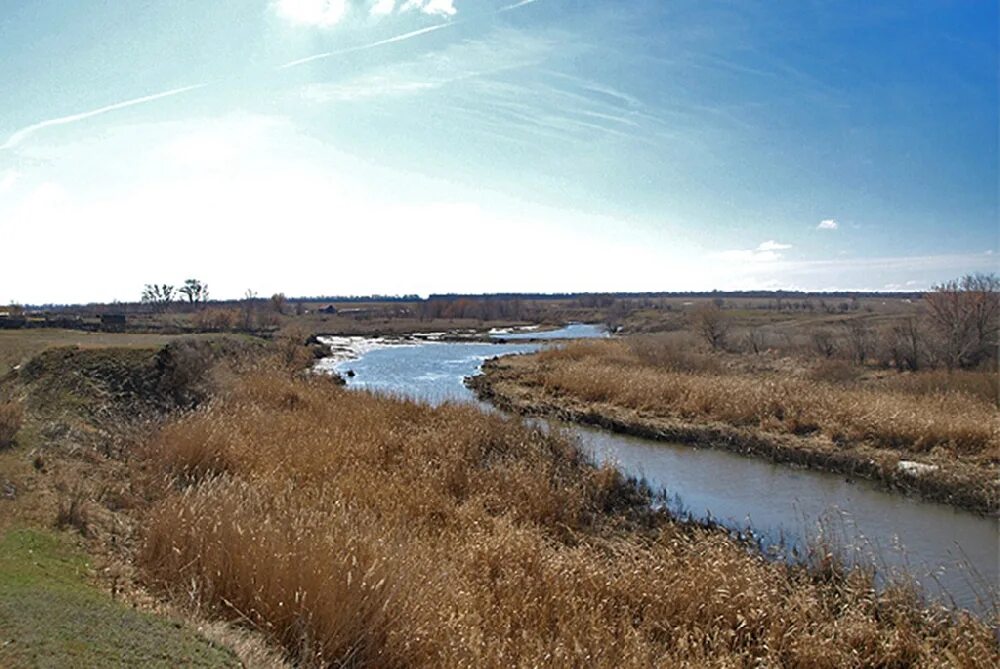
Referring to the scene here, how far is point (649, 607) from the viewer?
22.1 ft

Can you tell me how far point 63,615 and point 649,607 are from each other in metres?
5.42

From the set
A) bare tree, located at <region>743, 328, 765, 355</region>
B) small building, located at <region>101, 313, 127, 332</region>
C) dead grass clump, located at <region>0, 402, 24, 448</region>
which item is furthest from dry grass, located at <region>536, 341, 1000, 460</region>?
small building, located at <region>101, 313, 127, 332</region>

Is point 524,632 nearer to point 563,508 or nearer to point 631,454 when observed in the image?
point 563,508

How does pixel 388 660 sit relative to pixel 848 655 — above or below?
above

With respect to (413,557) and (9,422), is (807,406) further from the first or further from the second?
(9,422)

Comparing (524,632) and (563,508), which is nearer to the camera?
(524,632)

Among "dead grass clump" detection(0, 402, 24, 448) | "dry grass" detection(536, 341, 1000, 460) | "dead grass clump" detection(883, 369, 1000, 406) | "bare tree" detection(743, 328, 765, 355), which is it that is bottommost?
"dry grass" detection(536, 341, 1000, 460)

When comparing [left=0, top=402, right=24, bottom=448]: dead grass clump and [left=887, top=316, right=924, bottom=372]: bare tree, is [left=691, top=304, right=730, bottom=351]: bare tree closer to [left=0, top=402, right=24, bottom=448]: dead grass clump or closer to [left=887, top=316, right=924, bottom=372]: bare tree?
[left=887, top=316, right=924, bottom=372]: bare tree

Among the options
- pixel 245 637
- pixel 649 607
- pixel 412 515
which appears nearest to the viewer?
pixel 245 637

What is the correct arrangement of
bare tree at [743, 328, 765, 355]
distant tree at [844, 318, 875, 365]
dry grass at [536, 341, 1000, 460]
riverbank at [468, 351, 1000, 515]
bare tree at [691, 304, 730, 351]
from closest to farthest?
1. riverbank at [468, 351, 1000, 515]
2. dry grass at [536, 341, 1000, 460]
3. distant tree at [844, 318, 875, 365]
4. bare tree at [743, 328, 765, 355]
5. bare tree at [691, 304, 730, 351]

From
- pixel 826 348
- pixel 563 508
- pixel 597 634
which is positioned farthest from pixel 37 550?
pixel 826 348

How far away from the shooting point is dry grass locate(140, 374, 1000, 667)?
4.79m

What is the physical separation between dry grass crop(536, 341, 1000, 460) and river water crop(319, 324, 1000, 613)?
251 cm

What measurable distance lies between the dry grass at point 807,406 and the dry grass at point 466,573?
28.6 ft
